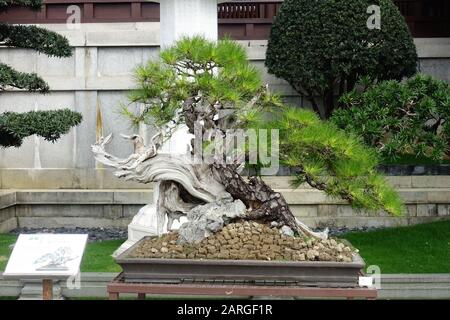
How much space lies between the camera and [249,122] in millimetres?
4070

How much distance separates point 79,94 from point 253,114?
566cm

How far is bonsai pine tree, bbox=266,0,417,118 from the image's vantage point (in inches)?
325

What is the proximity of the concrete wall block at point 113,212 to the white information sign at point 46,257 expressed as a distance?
4174 millimetres

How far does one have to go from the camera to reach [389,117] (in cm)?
495

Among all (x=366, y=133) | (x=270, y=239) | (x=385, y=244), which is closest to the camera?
(x=270, y=239)

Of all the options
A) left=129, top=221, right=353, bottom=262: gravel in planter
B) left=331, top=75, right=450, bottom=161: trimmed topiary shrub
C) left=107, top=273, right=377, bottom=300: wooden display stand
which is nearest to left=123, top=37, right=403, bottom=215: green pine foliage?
left=129, top=221, right=353, bottom=262: gravel in planter

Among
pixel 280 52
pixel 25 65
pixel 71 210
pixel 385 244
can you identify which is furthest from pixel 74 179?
pixel 385 244

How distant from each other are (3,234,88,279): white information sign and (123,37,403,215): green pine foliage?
87 cm

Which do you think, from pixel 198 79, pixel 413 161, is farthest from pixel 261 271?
pixel 413 161

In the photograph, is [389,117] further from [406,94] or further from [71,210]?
[71,210]

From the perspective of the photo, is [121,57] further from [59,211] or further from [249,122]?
[249,122]

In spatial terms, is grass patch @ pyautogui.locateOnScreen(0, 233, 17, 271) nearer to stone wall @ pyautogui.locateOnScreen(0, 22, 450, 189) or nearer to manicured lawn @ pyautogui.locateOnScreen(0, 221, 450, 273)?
manicured lawn @ pyautogui.locateOnScreen(0, 221, 450, 273)

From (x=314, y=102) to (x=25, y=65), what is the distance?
12.0ft

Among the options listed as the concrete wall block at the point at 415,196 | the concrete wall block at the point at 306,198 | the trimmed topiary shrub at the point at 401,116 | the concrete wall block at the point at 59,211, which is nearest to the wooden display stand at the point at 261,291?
the trimmed topiary shrub at the point at 401,116
